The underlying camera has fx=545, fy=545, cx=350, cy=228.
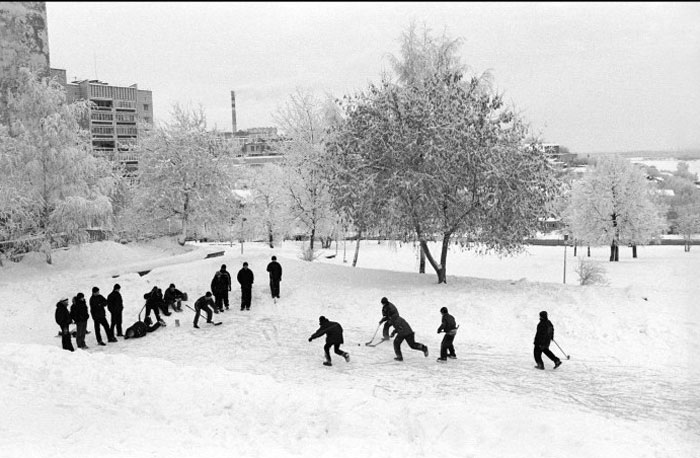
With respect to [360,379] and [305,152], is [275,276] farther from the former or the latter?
[305,152]

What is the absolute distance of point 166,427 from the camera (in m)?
9.41

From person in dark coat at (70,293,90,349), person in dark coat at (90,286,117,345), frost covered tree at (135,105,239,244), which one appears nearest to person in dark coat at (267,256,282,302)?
person in dark coat at (90,286,117,345)

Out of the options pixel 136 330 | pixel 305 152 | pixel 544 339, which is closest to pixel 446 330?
pixel 544 339

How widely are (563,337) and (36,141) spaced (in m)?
23.7

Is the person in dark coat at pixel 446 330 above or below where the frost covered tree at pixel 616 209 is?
below

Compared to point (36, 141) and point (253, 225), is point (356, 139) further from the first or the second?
point (253, 225)

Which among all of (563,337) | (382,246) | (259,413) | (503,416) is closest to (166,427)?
(259,413)

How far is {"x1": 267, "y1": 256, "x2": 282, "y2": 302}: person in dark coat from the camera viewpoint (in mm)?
19969

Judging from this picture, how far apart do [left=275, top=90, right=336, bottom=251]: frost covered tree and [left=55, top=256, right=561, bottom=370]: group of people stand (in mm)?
15004

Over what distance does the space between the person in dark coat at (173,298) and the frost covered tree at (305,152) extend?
15.3 meters

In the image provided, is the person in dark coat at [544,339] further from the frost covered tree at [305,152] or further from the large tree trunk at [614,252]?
the large tree trunk at [614,252]

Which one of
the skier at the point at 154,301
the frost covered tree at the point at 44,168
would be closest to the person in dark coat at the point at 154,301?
the skier at the point at 154,301

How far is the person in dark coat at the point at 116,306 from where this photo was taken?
54.1ft

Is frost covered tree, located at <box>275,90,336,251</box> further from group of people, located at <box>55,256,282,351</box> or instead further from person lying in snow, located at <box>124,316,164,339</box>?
person lying in snow, located at <box>124,316,164,339</box>
